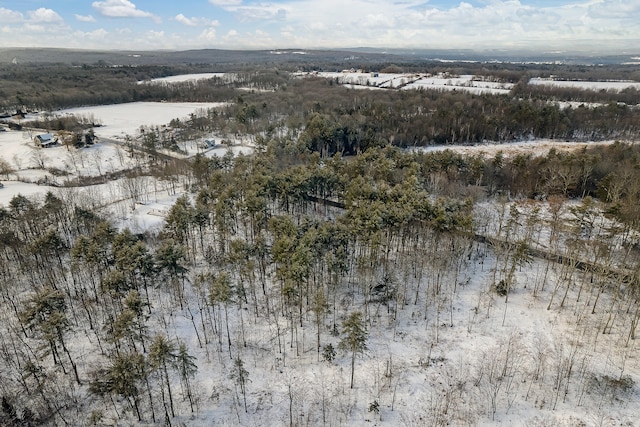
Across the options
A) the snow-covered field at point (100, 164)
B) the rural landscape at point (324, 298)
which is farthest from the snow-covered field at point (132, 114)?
the rural landscape at point (324, 298)

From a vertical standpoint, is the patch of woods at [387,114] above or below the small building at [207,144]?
above

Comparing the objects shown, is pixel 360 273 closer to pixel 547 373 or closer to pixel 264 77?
pixel 547 373

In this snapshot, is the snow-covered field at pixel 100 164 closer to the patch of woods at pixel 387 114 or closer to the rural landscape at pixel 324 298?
the rural landscape at pixel 324 298

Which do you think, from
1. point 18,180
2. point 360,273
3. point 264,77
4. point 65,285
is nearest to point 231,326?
point 360,273

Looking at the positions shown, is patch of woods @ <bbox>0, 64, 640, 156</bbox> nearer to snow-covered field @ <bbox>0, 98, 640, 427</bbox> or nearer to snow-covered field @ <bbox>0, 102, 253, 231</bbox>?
snow-covered field @ <bbox>0, 102, 253, 231</bbox>

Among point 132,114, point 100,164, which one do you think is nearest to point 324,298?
point 100,164

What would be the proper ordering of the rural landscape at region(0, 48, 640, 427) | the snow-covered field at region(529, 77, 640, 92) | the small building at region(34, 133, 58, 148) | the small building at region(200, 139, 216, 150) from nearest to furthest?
the rural landscape at region(0, 48, 640, 427) < the small building at region(34, 133, 58, 148) < the small building at region(200, 139, 216, 150) < the snow-covered field at region(529, 77, 640, 92)

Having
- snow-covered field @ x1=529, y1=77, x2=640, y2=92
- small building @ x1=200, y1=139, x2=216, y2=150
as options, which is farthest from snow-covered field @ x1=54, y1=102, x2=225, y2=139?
snow-covered field @ x1=529, y1=77, x2=640, y2=92
